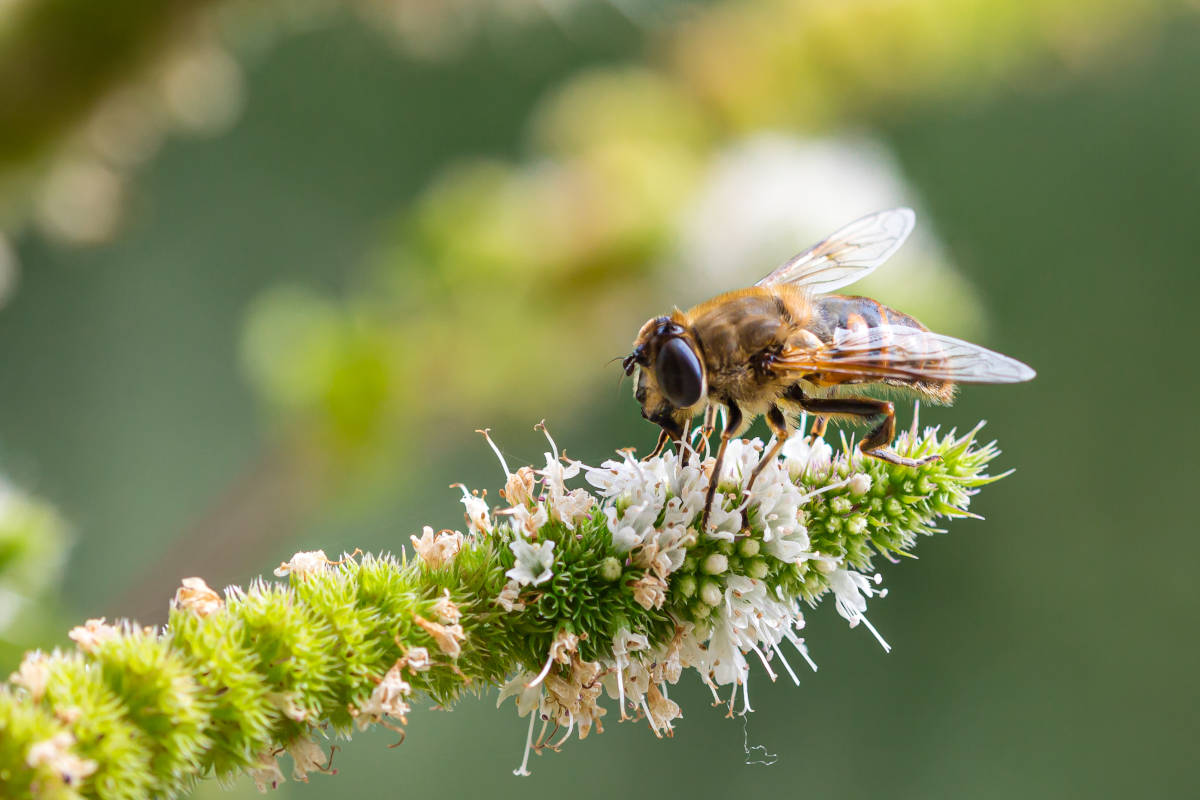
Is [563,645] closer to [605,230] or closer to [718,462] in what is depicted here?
[718,462]

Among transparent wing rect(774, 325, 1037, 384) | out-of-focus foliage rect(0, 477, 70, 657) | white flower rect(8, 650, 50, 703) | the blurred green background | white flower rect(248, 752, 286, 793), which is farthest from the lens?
the blurred green background

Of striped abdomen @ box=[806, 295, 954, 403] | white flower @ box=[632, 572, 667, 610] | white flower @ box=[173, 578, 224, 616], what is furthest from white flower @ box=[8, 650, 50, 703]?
striped abdomen @ box=[806, 295, 954, 403]

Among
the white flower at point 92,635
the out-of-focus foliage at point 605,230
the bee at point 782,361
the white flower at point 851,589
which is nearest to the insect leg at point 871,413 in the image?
the bee at point 782,361

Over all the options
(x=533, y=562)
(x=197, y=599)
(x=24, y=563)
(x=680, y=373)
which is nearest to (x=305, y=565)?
(x=197, y=599)

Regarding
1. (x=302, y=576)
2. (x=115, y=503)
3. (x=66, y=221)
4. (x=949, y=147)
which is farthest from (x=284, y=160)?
(x=302, y=576)

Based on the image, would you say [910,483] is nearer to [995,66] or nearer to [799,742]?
[995,66]

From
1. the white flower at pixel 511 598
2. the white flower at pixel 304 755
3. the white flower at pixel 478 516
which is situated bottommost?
the white flower at pixel 304 755

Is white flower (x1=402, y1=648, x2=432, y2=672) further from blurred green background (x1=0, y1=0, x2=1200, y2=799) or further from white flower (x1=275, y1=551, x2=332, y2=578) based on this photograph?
blurred green background (x1=0, y1=0, x2=1200, y2=799)

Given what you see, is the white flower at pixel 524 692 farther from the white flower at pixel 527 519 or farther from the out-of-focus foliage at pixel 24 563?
the out-of-focus foliage at pixel 24 563
